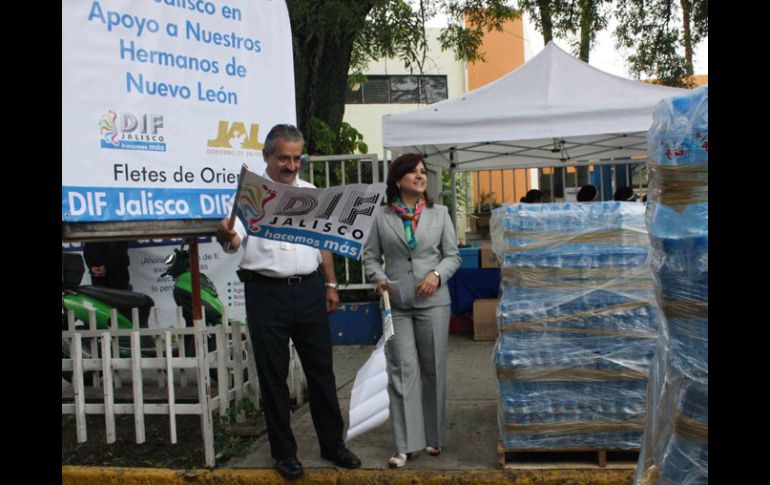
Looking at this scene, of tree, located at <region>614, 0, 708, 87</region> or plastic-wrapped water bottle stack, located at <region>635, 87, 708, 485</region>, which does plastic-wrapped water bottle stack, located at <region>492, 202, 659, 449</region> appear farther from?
tree, located at <region>614, 0, 708, 87</region>

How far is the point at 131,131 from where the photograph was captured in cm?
408

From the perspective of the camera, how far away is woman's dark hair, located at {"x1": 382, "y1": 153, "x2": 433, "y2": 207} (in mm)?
4414

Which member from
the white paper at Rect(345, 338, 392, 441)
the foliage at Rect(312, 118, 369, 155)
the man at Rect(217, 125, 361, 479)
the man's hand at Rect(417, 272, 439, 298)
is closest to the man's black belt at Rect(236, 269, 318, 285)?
the man at Rect(217, 125, 361, 479)

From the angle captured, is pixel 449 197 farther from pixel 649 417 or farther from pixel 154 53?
pixel 649 417

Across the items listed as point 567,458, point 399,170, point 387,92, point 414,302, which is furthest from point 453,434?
point 387,92

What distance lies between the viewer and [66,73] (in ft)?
12.6

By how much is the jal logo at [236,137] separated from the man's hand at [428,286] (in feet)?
4.62

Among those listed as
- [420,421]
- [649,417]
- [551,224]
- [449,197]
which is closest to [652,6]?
[449,197]

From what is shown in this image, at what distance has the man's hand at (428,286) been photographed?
431 cm

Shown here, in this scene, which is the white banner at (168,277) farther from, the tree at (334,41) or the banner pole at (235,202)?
the banner pole at (235,202)

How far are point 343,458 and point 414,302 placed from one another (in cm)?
100

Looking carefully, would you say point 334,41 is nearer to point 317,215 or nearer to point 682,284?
point 317,215

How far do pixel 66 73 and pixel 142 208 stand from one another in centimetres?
80

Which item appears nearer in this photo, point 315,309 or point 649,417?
point 649,417
